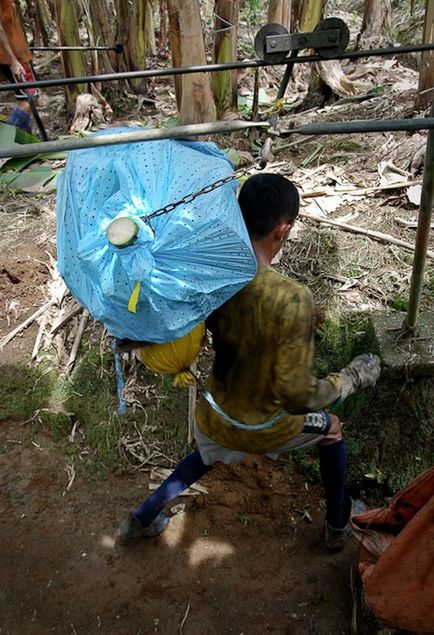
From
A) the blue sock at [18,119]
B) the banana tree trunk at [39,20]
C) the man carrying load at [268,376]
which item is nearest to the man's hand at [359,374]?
the man carrying load at [268,376]

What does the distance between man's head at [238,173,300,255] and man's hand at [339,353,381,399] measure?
0.71m

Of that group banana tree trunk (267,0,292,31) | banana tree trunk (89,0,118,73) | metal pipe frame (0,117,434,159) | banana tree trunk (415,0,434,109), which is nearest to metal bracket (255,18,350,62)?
metal pipe frame (0,117,434,159)

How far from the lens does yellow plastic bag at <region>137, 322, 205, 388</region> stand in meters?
1.53

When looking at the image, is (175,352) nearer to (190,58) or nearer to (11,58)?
(190,58)

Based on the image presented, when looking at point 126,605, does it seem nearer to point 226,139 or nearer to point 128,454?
point 128,454

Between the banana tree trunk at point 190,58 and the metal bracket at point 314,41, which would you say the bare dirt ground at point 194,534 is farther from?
the metal bracket at point 314,41

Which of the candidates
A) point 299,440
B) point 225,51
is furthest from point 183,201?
point 225,51

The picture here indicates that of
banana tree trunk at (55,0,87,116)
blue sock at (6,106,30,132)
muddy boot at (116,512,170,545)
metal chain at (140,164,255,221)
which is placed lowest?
muddy boot at (116,512,170,545)

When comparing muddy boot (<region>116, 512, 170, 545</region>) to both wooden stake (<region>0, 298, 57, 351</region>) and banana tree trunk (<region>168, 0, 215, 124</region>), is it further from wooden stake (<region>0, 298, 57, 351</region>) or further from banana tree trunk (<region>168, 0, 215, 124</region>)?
banana tree trunk (<region>168, 0, 215, 124</region>)

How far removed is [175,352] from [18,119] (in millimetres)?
4918

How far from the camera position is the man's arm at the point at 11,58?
5.26 m

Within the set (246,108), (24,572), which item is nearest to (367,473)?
(24,572)

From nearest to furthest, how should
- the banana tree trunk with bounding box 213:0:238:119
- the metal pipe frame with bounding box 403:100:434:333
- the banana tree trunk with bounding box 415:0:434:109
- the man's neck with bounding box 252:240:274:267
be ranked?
1. the man's neck with bounding box 252:240:274:267
2. the metal pipe frame with bounding box 403:100:434:333
3. the banana tree trunk with bounding box 415:0:434:109
4. the banana tree trunk with bounding box 213:0:238:119

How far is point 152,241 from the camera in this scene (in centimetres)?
128
